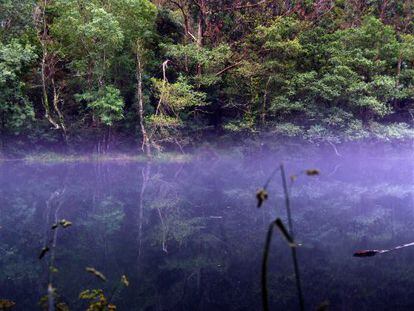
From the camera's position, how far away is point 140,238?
8.06 m

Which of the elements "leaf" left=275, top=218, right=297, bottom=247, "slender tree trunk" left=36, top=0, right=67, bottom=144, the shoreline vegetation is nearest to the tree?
"slender tree trunk" left=36, top=0, right=67, bottom=144

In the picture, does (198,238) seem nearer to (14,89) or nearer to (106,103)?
(106,103)

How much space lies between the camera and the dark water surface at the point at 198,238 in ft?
17.9

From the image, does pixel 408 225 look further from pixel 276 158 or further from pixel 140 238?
pixel 276 158

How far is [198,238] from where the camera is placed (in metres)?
8.12

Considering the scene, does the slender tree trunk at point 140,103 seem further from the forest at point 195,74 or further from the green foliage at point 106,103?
the green foliage at point 106,103

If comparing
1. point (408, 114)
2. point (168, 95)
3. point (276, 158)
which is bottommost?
point (276, 158)

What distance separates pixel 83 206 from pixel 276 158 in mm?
11603

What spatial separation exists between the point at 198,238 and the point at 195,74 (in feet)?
43.9

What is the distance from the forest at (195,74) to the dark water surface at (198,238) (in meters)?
3.47

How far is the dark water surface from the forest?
11.4ft

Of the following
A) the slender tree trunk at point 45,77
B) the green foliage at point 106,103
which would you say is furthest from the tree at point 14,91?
the green foliage at point 106,103

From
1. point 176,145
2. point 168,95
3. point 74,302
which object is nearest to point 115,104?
point 168,95

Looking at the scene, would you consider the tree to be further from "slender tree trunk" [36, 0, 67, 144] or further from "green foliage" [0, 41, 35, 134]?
"slender tree trunk" [36, 0, 67, 144]
